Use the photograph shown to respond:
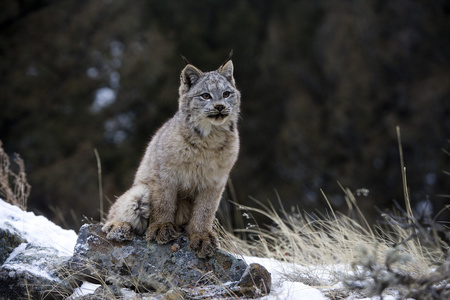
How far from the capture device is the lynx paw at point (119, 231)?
185 inches

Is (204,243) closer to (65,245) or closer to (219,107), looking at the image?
(219,107)

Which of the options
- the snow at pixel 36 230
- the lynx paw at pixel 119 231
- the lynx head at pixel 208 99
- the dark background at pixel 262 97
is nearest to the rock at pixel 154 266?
the lynx paw at pixel 119 231

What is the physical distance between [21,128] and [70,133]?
1216 millimetres

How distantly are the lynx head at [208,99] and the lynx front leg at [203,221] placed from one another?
57 cm

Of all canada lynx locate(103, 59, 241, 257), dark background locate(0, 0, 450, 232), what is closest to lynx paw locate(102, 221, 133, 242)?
canada lynx locate(103, 59, 241, 257)

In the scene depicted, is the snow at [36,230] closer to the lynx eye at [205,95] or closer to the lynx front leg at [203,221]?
the lynx front leg at [203,221]

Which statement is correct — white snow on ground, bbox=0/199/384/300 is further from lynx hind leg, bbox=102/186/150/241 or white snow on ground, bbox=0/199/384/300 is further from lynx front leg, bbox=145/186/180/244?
lynx front leg, bbox=145/186/180/244

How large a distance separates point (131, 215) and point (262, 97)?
13984 mm

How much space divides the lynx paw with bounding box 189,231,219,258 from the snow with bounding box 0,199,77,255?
132 centimetres

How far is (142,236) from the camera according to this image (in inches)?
191

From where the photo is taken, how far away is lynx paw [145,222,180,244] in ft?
15.3

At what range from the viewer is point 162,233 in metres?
4.68

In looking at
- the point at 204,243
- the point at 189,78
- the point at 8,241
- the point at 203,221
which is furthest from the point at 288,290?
the point at 8,241

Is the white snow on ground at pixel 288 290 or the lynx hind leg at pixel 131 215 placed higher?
the lynx hind leg at pixel 131 215
